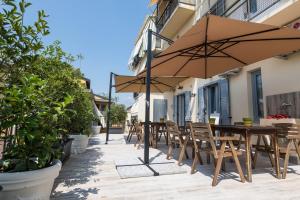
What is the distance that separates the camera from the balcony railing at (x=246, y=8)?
576cm

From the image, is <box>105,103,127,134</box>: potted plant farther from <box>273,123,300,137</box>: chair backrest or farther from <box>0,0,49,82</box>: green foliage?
<box>0,0,49,82</box>: green foliage

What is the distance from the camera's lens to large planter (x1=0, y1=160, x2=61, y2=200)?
64.3 inches

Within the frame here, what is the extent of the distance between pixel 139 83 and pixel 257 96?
455cm

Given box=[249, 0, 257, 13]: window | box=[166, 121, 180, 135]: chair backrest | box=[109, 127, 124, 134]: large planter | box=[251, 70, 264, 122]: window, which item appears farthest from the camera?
box=[109, 127, 124, 134]: large planter

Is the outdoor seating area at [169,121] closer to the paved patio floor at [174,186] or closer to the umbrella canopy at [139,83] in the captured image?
the paved patio floor at [174,186]

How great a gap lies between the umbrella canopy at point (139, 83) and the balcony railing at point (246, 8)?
2.97 meters

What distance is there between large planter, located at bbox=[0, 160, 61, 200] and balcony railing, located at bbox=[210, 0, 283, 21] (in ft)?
20.5

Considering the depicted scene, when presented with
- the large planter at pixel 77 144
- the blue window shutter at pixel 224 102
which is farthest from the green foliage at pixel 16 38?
the blue window shutter at pixel 224 102

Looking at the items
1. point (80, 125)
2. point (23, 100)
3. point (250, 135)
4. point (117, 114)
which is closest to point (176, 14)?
point (117, 114)

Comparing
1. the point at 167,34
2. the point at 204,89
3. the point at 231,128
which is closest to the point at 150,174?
the point at 231,128

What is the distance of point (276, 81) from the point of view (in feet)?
18.6

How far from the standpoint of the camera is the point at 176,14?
36.7 ft

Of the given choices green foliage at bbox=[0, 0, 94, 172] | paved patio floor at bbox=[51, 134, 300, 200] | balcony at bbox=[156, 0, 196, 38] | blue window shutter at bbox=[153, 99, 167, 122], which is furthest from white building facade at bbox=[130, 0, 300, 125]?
green foliage at bbox=[0, 0, 94, 172]

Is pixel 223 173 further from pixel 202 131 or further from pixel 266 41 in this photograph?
pixel 266 41
